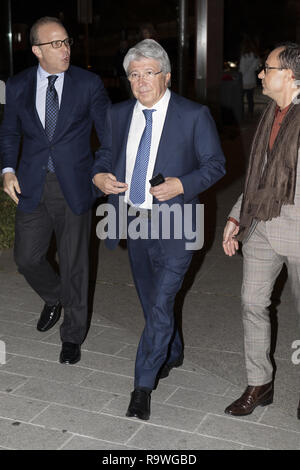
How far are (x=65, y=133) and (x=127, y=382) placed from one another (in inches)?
Result: 66.1

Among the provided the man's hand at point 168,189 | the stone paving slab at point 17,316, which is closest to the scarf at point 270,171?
the man's hand at point 168,189

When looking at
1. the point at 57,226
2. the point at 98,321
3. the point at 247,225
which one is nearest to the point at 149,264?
the point at 247,225

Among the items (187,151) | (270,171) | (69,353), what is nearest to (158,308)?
(187,151)

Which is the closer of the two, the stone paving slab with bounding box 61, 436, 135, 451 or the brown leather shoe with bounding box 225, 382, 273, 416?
the stone paving slab with bounding box 61, 436, 135, 451

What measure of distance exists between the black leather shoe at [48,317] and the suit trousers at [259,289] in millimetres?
1984

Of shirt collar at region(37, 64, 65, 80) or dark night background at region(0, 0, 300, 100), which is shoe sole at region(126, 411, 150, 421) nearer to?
shirt collar at region(37, 64, 65, 80)

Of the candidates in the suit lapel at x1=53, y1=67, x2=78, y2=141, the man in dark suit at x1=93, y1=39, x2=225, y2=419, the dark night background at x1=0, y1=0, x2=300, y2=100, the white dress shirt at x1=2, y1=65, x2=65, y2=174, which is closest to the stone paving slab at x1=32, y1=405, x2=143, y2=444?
the man in dark suit at x1=93, y1=39, x2=225, y2=419

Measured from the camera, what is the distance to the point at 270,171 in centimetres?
405

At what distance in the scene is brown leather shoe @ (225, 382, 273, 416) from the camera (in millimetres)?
4379

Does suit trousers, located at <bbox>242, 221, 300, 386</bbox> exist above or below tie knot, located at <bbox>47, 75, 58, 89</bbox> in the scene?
below

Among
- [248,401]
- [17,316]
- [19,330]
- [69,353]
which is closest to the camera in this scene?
[248,401]

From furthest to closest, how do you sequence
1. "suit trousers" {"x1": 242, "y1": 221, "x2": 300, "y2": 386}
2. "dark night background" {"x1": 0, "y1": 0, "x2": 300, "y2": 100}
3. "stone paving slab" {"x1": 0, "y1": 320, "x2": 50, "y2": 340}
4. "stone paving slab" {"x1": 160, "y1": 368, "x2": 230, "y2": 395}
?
"dark night background" {"x1": 0, "y1": 0, "x2": 300, "y2": 100} < "stone paving slab" {"x1": 0, "y1": 320, "x2": 50, "y2": 340} < "stone paving slab" {"x1": 160, "y1": 368, "x2": 230, "y2": 395} < "suit trousers" {"x1": 242, "y1": 221, "x2": 300, "y2": 386}

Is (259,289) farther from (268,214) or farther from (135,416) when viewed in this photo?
(135,416)

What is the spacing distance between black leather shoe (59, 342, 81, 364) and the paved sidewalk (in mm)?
56
